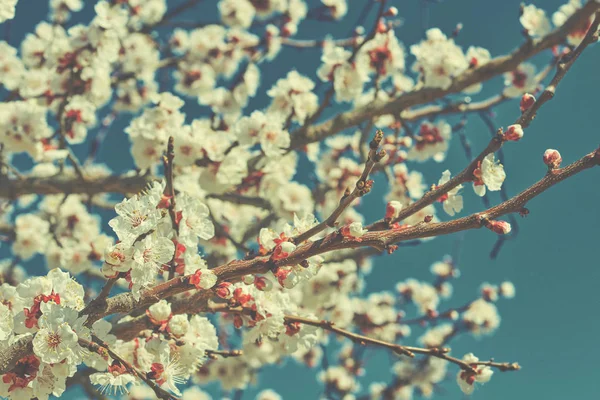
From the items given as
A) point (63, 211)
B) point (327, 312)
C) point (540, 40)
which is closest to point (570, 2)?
point (540, 40)

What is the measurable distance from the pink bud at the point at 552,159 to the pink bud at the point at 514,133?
0.19 metres

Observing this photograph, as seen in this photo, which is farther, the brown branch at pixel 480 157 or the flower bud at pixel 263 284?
the flower bud at pixel 263 284

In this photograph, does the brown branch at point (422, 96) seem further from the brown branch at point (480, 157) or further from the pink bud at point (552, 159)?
the pink bud at point (552, 159)

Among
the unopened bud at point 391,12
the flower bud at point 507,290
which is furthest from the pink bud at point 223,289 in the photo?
the flower bud at point 507,290

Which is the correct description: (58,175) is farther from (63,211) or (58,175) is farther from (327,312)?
(327,312)

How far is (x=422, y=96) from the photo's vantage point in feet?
12.3

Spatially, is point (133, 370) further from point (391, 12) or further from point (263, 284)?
point (391, 12)

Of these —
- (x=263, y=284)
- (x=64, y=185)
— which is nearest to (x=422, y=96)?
(x=263, y=284)

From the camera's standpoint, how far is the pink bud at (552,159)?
4.75 feet

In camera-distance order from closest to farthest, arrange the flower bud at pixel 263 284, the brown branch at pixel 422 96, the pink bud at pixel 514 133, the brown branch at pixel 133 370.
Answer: the brown branch at pixel 133 370 < the pink bud at pixel 514 133 < the flower bud at pixel 263 284 < the brown branch at pixel 422 96

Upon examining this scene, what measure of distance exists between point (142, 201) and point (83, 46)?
2.69 meters

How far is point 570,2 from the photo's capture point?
3.74 metres

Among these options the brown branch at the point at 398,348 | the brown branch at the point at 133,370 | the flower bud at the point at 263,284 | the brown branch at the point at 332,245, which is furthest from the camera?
the brown branch at the point at 398,348

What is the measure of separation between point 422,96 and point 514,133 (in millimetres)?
2160
